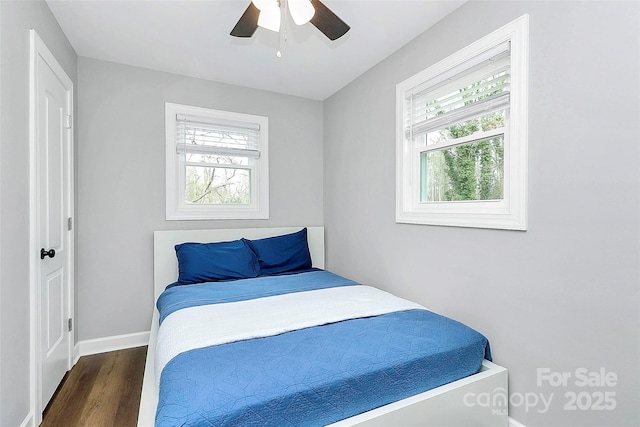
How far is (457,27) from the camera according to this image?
204 cm

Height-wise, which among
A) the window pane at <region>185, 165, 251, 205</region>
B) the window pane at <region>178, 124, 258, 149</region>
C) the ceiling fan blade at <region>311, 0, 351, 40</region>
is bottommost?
the window pane at <region>185, 165, 251, 205</region>

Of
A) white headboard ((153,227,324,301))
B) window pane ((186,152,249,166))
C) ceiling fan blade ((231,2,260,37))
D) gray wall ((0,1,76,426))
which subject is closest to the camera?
gray wall ((0,1,76,426))

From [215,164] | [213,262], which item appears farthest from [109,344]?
[215,164]

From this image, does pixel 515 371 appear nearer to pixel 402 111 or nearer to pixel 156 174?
pixel 402 111

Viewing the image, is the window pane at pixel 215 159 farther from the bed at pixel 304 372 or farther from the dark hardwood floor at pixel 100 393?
the dark hardwood floor at pixel 100 393

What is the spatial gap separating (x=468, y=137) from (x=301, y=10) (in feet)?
4.10

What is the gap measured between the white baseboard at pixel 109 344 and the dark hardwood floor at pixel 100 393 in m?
0.05

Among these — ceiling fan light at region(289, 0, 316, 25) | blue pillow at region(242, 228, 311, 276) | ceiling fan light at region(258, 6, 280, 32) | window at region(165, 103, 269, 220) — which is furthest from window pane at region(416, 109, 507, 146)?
window at region(165, 103, 269, 220)

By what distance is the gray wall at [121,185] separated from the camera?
271cm

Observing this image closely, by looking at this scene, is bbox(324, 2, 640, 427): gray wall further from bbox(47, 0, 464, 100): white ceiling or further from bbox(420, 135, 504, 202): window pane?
bbox(47, 0, 464, 100): white ceiling

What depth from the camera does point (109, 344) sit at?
2.78 m

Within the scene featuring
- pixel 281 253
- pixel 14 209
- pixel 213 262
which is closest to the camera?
pixel 14 209

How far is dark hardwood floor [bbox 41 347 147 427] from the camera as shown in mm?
1885

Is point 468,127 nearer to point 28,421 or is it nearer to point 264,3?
point 264,3
